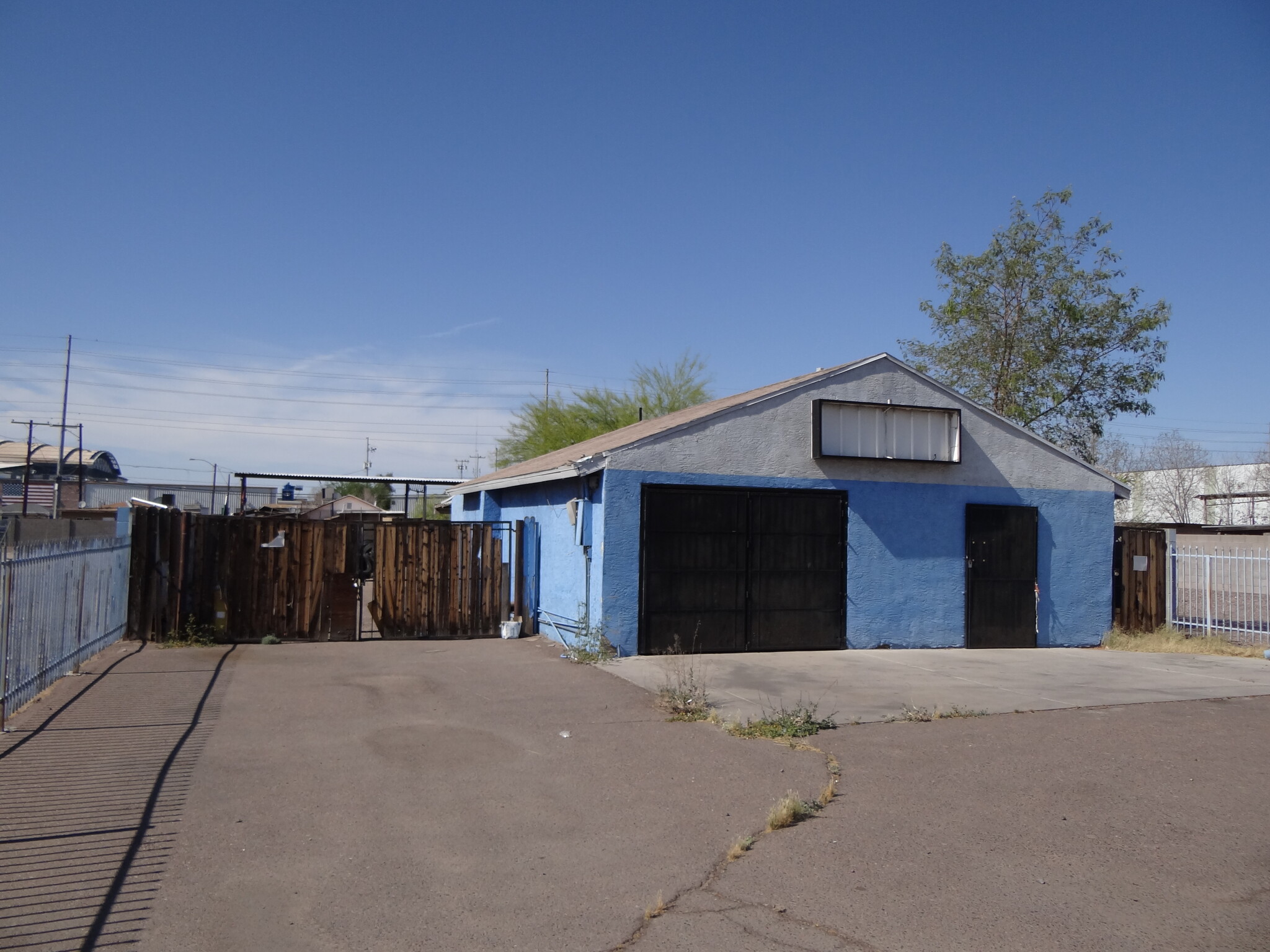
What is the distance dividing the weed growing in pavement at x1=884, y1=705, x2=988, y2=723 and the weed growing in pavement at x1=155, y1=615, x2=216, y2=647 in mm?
9409

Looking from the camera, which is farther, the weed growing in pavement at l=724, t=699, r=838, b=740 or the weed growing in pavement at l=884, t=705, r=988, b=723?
the weed growing in pavement at l=884, t=705, r=988, b=723

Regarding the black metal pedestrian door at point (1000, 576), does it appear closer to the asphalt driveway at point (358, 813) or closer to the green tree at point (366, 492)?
the asphalt driveway at point (358, 813)

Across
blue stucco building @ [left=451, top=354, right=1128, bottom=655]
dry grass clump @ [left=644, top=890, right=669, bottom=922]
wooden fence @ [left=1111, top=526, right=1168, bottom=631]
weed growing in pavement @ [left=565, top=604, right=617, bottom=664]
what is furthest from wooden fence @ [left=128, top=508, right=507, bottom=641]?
wooden fence @ [left=1111, top=526, right=1168, bottom=631]

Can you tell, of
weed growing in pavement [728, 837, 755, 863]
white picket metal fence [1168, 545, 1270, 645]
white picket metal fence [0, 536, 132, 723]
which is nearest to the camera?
weed growing in pavement [728, 837, 755, 863]

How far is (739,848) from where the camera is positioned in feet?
18.0

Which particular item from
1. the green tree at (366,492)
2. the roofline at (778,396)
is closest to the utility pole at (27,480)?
the green tree at (366,492)

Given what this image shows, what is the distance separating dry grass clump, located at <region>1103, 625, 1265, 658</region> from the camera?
15195 mm

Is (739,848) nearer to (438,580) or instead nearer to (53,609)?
(53,609)

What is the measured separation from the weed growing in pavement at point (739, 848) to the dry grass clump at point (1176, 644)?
1200cm

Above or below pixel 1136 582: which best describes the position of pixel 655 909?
below

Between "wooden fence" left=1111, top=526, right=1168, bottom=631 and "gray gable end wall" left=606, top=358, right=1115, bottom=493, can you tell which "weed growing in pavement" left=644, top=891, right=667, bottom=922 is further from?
"wooden fence" left=1111, top=526, right=1168, bottom=631

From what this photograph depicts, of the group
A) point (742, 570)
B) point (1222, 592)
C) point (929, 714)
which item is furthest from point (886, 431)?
point (1222, 592)

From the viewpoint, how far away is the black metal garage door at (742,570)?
13164mm

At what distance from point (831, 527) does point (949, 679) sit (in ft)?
10.4
